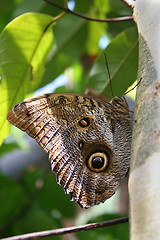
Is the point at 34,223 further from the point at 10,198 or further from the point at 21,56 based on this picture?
the point at 21,56

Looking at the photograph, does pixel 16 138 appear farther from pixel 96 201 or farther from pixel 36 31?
pixel 96 201

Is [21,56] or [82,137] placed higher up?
[21,56]

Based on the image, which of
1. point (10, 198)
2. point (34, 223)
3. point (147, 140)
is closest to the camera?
point (147, 140)

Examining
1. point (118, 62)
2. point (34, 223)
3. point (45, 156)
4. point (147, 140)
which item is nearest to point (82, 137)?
point (118, 62)

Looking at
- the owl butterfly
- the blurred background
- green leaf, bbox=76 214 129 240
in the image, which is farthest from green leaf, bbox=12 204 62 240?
the owl butterfly

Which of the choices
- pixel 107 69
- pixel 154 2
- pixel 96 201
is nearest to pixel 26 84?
pixel 107 69

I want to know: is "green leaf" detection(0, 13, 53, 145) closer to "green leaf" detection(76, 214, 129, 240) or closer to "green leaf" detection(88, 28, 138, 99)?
"green leaf" detection(88, 28, 138, 99)
